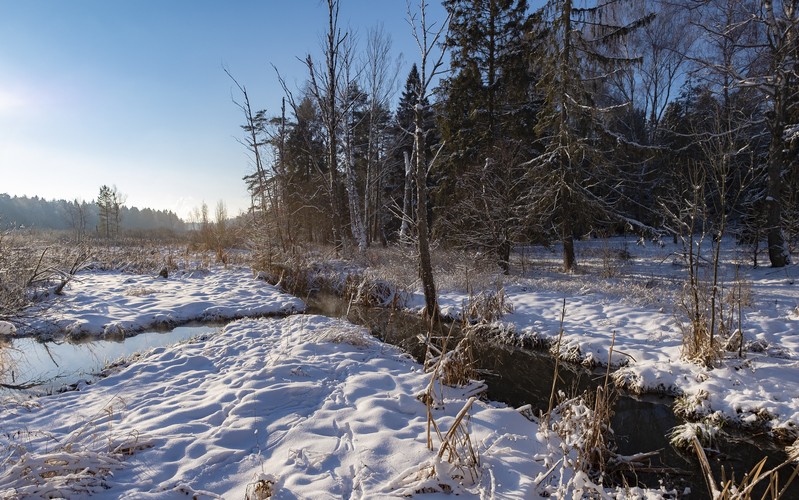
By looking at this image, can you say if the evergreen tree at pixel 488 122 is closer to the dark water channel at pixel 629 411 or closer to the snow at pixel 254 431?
the dark water channel at pixel 629 411

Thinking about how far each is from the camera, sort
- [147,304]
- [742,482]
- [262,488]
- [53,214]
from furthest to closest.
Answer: [53,214] → [147,304] → [262,488] → [742,482]

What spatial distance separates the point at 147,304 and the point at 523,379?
30.3 feet

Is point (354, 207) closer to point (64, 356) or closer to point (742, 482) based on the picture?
point (64, 356)

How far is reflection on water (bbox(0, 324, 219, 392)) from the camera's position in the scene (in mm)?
5457

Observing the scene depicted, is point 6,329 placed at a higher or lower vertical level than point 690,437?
higher

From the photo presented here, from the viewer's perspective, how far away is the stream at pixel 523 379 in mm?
3998

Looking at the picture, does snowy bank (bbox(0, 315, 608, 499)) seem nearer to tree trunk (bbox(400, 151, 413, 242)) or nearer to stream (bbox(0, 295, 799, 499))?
stream (bbox(0, 295, 799, 499))

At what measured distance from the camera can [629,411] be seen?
16.9ft

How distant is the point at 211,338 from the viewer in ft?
22.8

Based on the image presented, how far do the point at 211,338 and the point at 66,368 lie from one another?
2.08 metres

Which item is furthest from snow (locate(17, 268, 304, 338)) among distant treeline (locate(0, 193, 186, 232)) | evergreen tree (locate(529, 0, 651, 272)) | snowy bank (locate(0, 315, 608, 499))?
distant treeline (locate(0, 193, 186, 232))

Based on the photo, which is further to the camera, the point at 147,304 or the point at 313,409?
the point at 147,304

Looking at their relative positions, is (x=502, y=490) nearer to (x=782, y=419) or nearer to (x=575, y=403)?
(x=575, y=403)

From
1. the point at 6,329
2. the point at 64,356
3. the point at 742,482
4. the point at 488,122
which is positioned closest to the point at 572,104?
the point at 488,122
